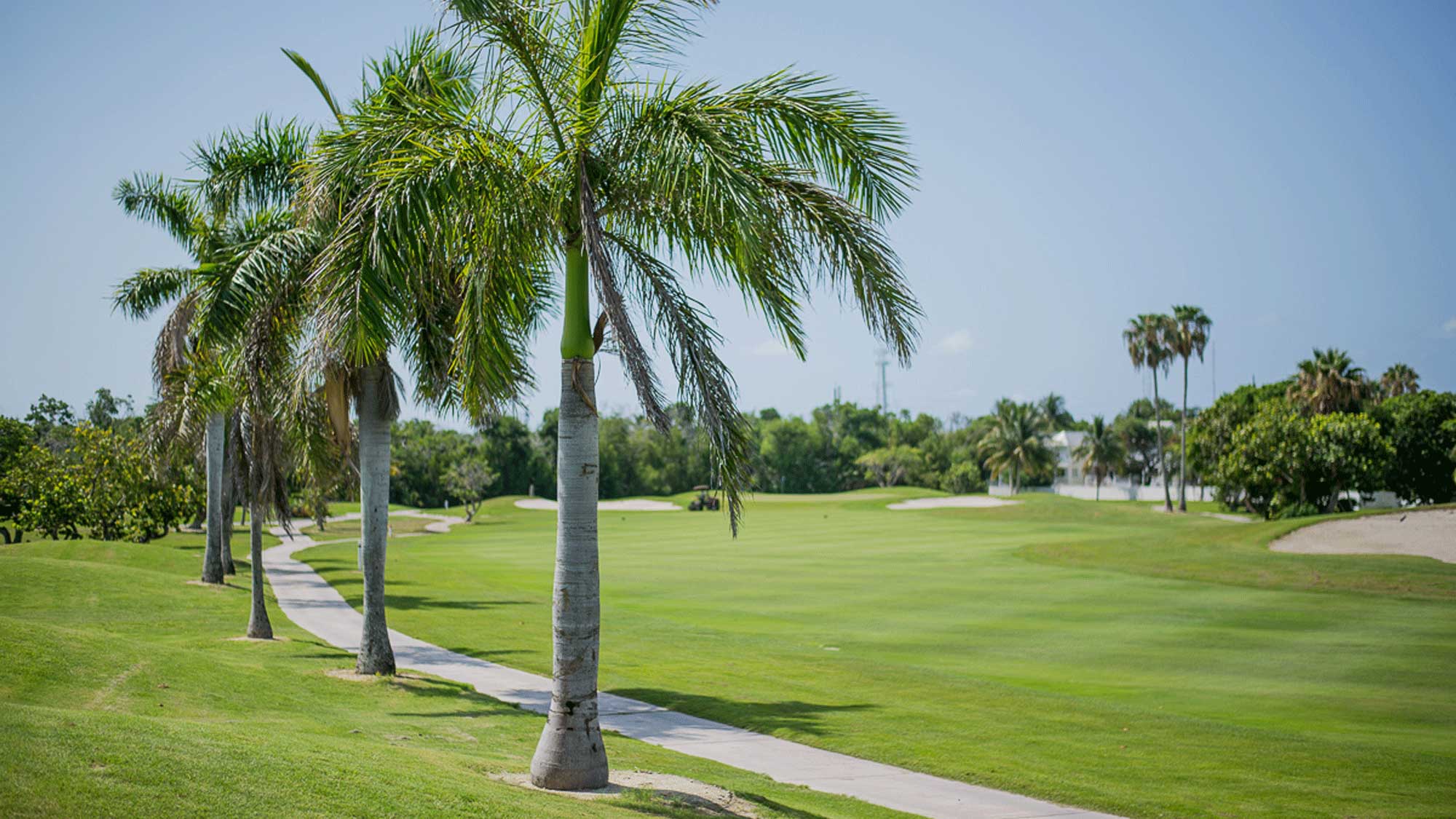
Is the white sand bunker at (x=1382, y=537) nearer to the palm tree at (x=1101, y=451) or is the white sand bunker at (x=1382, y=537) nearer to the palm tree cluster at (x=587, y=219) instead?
the palm tree cluster at (x=587, y=219)

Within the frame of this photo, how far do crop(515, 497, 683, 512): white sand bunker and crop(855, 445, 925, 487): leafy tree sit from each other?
100 ft

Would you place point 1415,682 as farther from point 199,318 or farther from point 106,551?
point 106,551

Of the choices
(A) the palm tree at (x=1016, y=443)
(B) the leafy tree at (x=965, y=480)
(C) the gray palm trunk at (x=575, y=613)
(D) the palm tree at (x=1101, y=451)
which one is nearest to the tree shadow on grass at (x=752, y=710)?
(C) the gray palm trunk at (x=575, y=613)

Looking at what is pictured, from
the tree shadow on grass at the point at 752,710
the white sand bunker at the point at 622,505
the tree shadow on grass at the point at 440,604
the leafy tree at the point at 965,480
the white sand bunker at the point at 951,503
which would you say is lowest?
the tree shadow on grass at the point at 440,604

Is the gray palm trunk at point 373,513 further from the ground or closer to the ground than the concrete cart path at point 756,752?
further from the ground

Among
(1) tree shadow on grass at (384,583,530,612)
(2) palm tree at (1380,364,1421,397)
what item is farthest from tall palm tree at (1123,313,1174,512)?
(1) tree shadow on grass at (384,583,530,612)

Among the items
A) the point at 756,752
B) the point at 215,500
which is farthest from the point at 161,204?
the point at 756,752

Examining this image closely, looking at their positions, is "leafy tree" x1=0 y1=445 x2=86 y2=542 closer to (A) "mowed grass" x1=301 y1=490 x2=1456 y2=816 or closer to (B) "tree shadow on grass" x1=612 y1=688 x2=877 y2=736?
(A) "mowed grass" x1=301 y1=490 x2=1456 y2=816

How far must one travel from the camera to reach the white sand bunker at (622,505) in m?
76.4

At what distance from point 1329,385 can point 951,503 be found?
946 inches

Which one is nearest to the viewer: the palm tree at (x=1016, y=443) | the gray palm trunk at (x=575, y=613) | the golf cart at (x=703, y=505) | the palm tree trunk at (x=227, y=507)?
the gray palm trunk at (x=575, y=613)

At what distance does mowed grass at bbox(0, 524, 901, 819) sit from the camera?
5.90m

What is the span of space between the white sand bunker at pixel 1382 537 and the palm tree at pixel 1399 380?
63146 mm

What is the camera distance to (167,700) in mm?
11258
